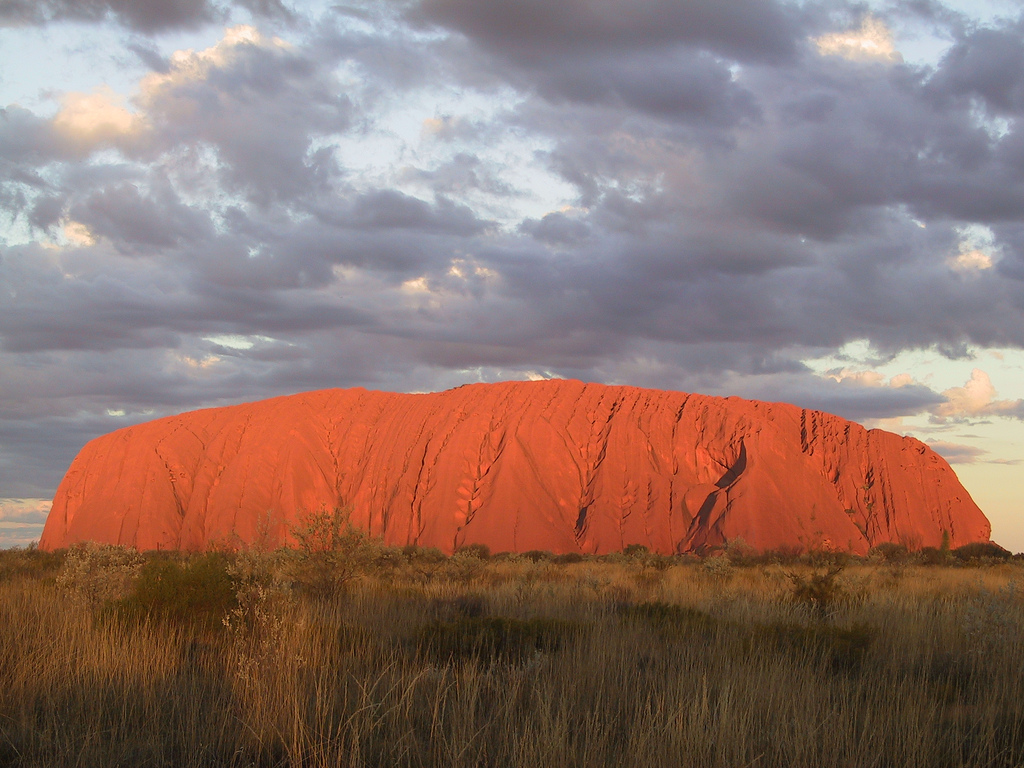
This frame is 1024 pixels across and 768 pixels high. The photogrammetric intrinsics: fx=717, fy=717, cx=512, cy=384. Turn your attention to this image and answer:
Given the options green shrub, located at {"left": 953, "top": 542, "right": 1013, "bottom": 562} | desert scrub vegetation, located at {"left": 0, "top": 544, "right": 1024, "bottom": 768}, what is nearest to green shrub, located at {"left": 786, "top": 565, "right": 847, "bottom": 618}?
desert scrub vegetation, located at {"left": 0, "top": 544, "right": 1024, "bottom": 768}

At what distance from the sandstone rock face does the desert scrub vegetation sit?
4038 centimetres

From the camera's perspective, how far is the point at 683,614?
9508mm

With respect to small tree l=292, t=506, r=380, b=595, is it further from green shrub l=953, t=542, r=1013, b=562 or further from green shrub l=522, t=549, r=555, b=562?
green shrub l=953, t=542, r=1013, b=562

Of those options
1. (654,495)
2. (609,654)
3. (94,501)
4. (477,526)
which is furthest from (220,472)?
(609,654)

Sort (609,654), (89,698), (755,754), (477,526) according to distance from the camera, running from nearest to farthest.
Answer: (755,754), (89,698), (609,654), (477,526)

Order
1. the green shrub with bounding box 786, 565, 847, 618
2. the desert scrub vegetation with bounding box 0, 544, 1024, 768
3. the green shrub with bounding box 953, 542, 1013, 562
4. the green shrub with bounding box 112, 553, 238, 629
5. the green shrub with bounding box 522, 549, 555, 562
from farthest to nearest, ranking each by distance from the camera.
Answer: the green shrub with bounding box 953, 542, 1013, 562 → the green shrub with bounding box 522, 549, 555, 562 → the green shrub with bounding box 786, 565, 847, 618 → the green shrub with bounding box 112, 553, 238, 629 → the desert scrub vegetation with bounding box 0, 544, 1024, 768

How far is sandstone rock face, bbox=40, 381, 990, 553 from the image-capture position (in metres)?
51.1

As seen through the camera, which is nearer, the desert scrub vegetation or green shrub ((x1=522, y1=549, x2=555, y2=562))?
the desert scrub vegetation

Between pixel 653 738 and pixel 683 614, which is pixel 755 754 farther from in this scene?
pixel 683 614

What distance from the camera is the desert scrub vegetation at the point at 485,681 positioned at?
473 cm

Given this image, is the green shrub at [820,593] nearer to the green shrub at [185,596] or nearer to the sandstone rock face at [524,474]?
the green shrub at [185,596]

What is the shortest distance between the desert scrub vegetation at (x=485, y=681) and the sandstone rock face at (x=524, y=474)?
40381 mm

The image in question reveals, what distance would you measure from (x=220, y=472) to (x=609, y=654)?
60.3 metres

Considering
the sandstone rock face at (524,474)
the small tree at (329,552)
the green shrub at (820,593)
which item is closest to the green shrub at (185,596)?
the small tree at (329,552)
